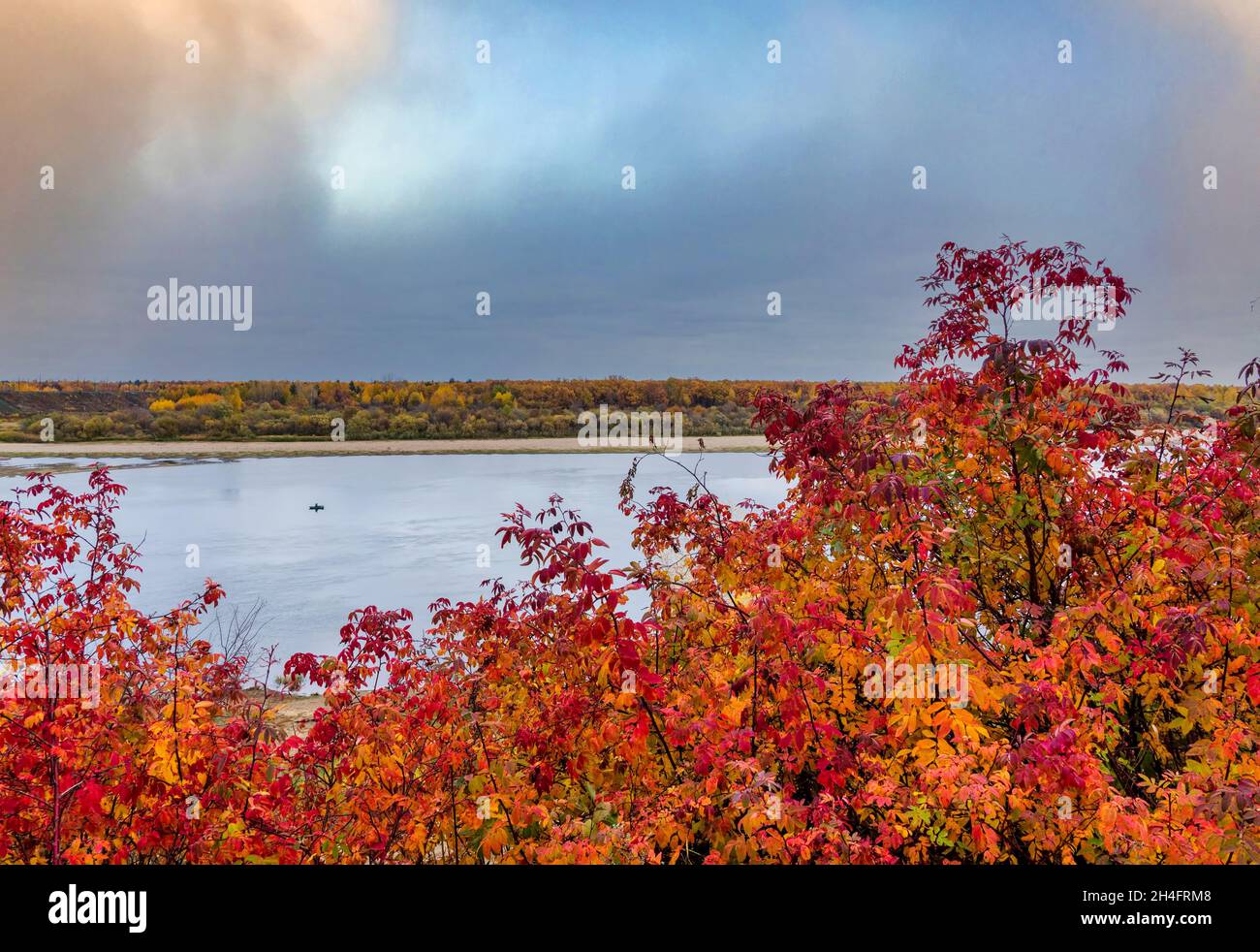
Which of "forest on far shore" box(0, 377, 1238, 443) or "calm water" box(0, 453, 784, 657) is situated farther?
"forest on far shore" box(0, 377, 1238, 443)

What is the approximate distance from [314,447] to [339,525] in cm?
3539

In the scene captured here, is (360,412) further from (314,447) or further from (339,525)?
(339,525)

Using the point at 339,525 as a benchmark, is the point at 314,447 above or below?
above

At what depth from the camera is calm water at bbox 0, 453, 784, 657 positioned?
13414mm

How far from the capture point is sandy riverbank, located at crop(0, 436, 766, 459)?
47.1 m

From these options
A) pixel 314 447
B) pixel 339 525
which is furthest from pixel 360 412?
pixel 339 525

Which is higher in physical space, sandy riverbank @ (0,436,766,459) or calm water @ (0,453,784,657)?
sandy riverbank @ (0,436,766,459)

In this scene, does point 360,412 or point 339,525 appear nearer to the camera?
point 339,525

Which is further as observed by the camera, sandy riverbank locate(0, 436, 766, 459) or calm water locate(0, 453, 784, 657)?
sandy riverbank locate(0, 436, 766, 459)

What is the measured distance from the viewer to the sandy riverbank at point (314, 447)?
47062mm

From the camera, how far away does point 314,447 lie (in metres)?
54.4

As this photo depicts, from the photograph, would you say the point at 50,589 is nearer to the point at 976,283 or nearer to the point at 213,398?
the point at 976,283

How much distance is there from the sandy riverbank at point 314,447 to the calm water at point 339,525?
25.9 feet

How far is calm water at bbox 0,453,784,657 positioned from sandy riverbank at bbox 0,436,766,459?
7908 millimetres
